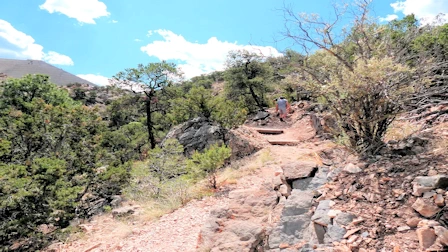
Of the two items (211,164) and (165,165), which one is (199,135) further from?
(211,164)

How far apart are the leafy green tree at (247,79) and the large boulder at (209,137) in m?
9.71

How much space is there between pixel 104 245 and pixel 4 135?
7196 mm

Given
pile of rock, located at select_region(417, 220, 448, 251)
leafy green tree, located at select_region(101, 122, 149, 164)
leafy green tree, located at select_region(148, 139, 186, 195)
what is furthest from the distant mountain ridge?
pile of rock, located at select_region(417, 220, 448, 251)

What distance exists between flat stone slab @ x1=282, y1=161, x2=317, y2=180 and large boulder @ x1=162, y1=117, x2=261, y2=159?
5527mm

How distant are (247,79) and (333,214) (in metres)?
18.5

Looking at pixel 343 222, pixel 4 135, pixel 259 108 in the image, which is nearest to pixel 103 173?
pixel 4 135

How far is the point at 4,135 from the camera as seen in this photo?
10.1 m

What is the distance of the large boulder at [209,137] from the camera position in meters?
10.3

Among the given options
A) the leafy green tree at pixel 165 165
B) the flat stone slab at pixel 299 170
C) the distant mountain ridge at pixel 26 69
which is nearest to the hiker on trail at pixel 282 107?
the leafy green tree at pixel 165 165

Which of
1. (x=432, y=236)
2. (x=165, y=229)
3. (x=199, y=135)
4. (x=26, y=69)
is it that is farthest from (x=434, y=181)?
(x=26, y=69)

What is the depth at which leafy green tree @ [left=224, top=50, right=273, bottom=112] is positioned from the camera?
21000 millimetres

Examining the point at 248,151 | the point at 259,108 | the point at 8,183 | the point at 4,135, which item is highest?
the point at 259,108

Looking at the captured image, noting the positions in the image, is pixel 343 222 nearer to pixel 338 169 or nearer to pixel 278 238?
pixel 278 238

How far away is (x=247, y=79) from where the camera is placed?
2088cm
